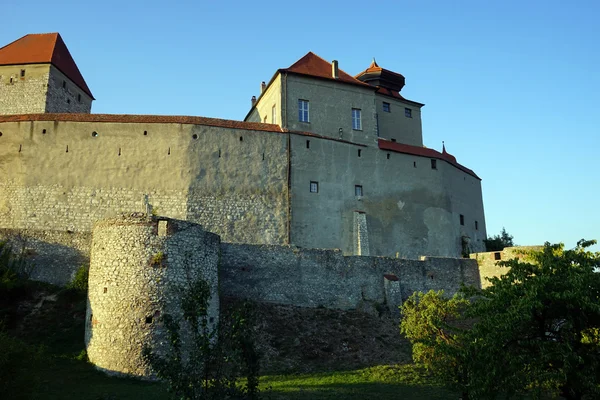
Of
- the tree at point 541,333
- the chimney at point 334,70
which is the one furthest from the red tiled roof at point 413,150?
the tree at point 541,333

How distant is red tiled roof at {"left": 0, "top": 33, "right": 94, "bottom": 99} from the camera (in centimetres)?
4700

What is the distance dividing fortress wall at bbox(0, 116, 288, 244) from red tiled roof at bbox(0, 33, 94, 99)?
11.4 metres

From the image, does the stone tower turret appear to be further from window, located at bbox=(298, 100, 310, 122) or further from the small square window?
the small square window

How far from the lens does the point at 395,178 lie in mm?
43531

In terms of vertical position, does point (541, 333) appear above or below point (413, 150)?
below

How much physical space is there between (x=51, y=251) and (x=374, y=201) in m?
21.8

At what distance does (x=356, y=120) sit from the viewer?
146 ft

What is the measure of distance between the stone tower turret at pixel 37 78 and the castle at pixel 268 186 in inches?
5.0

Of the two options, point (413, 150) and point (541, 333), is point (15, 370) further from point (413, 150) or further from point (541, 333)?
point (413, 150)

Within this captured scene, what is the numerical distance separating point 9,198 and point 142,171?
8.05 m

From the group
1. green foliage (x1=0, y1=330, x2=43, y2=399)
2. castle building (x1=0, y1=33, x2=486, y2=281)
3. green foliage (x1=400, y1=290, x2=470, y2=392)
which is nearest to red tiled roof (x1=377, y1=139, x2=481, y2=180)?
castle building (x1=0, y1=33, x2=486, y2=281)

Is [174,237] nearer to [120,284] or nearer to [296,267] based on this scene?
[120,284]

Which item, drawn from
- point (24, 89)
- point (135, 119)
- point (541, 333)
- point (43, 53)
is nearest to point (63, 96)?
point (24, 89)

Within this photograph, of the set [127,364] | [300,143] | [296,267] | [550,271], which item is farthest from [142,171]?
[550,271]
